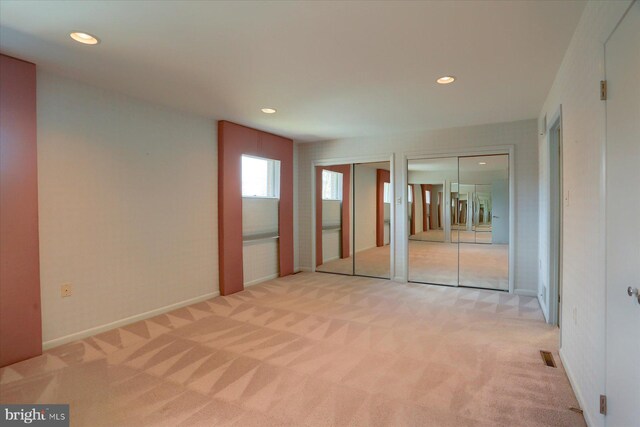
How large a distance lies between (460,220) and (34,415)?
649cm

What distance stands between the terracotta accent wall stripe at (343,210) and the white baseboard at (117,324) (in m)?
2.58

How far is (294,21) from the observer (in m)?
2.26

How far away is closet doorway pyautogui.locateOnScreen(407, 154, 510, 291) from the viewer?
5.53 meters

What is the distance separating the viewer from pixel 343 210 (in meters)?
7.06

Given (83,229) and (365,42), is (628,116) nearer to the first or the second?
(365,42)

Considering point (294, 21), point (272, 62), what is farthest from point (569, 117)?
point (272, 62)

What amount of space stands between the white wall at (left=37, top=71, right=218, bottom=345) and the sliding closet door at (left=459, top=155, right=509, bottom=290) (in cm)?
419

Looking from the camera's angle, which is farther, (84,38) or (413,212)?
(413,212)

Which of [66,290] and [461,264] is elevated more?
[66,290]

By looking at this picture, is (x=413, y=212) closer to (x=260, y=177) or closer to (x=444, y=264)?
(x=444, y=264)

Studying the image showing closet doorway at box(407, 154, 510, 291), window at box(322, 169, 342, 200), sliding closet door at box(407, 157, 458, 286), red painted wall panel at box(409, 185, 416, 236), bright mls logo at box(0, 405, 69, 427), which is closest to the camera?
bright mls logo at box(0, 405, 69, 427)

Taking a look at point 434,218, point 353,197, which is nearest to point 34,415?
point 353,197

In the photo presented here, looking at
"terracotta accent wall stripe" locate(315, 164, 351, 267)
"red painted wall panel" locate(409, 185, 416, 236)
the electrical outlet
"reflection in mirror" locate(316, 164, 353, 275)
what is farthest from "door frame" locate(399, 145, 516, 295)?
the electrical outlet

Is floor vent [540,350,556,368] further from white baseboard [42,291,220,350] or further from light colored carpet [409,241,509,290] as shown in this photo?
white baseboard [42,291,220,350]
